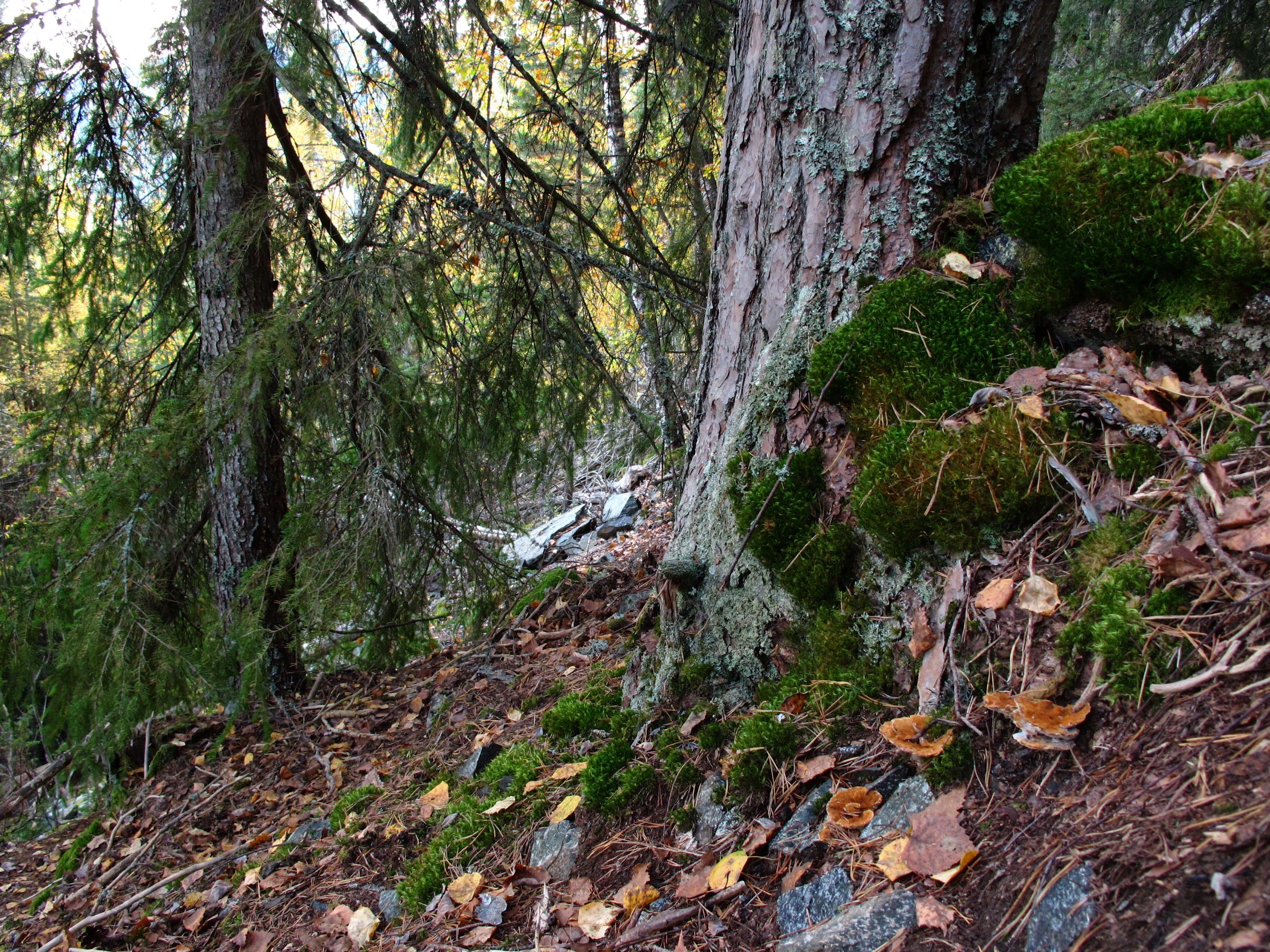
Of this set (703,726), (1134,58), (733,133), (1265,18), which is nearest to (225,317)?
(733,133)

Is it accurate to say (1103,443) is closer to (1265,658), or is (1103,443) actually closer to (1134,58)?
(1265,658)

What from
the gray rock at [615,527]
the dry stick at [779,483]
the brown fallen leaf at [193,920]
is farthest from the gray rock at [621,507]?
the dry stick at [779,483]

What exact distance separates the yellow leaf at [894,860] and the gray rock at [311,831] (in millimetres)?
2548

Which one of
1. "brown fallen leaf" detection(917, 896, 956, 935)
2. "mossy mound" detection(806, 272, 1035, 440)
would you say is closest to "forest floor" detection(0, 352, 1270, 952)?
"brown fallen leaf" detection(917, 896, 956, 935)

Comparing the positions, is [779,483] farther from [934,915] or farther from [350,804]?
[350,804]

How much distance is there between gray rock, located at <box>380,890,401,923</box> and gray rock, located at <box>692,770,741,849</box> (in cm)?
108

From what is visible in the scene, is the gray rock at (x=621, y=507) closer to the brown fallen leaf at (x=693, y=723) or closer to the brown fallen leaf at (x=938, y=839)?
the brown fallen leaf at (x=693, y=723)

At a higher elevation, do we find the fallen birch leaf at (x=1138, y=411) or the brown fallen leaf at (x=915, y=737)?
the fallen birch leaf at (x=1138, y=411)

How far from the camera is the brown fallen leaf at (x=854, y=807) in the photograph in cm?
167

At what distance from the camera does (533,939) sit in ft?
6.39

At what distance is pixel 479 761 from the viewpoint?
3016 millimetres

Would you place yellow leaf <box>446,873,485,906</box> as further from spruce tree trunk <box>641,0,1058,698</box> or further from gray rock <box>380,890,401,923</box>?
spruce tree trunk <box>641,0,1058,698</box>

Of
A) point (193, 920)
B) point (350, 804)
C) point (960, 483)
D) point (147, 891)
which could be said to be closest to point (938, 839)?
point (960, 483)

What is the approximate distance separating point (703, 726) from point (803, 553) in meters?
0.63
